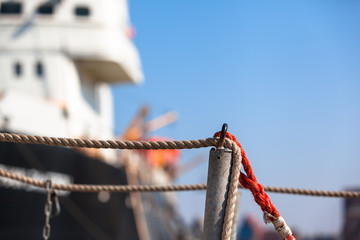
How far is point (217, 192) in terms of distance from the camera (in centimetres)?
214

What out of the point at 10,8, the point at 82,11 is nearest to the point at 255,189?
the point at 10,8

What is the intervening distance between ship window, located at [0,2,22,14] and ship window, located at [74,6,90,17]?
144 centimetres

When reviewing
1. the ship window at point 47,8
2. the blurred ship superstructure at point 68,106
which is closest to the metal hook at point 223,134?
the blurred ship superstructure at point 68,106

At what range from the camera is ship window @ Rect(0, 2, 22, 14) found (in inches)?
539

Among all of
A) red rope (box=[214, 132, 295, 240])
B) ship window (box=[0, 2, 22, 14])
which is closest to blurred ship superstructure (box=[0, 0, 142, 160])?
ship window (box=[0, 2, 22, 14])

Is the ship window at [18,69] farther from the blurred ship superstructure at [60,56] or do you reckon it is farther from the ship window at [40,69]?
the ship window at [40,69]

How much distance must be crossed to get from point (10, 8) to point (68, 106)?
106 inches

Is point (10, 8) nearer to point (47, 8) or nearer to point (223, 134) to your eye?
point (47, 8)

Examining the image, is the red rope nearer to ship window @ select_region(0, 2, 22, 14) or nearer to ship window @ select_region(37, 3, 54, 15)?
ship window @ select_region(0, 2, 22, 14)

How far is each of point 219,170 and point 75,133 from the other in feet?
39.5

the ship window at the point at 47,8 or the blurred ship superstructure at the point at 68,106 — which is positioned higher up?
the ship window at the point at 47,8

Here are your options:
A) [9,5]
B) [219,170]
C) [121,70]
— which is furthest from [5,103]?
[219,170]

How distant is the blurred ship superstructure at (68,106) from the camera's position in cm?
1038

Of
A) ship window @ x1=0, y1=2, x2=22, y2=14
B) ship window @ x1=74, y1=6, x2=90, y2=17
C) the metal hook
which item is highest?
ship window @ x1=74, y1=6, x2=90, y2=17
